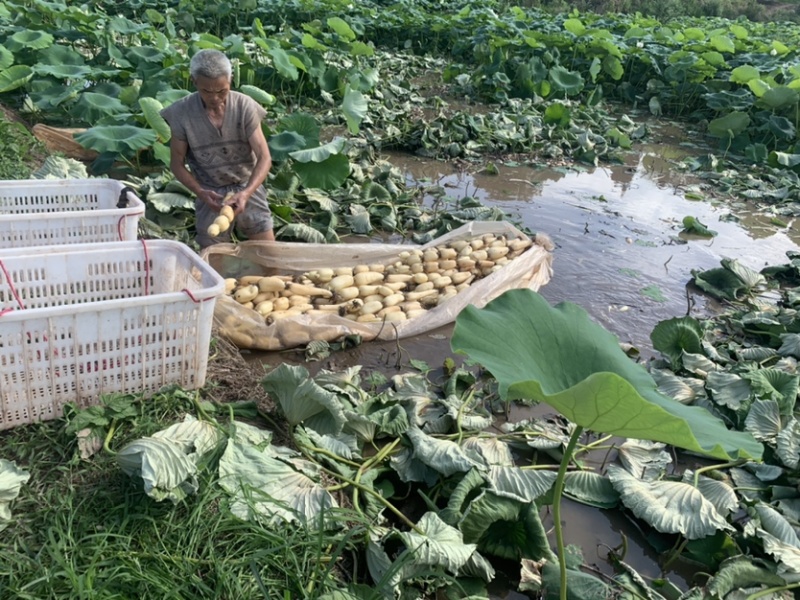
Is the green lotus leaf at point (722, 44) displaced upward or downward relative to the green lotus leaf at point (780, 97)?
upward

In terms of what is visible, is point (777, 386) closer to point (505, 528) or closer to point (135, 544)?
point (505, 528)

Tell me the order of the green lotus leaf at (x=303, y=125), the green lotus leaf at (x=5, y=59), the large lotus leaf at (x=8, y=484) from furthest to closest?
the green lotus leaf at (x=5, y=59), the green lotus leaf at (x=303, y=125), the large lotus leaf at (x=8, y=484)

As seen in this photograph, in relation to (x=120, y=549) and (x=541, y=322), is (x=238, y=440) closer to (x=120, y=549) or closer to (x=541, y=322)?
(x=120, y=549)

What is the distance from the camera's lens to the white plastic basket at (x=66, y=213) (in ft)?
10.2

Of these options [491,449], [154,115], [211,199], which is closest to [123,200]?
[211,199]

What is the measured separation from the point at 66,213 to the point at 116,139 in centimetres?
176

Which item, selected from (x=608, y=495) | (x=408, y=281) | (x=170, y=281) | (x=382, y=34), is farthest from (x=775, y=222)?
(x=382, y=34)

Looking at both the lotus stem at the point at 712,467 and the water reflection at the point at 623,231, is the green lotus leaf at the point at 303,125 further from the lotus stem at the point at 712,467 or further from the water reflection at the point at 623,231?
the lotus stem at the point at 712,467

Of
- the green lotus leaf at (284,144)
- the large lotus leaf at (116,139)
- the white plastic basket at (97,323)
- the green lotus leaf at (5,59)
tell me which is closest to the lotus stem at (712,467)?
the white plastic basket at (97,323)

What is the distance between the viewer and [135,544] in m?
1.97

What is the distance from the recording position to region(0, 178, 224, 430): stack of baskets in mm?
2328

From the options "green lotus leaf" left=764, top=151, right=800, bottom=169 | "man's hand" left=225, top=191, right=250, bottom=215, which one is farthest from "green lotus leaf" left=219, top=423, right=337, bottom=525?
"green lotus leaf" left=764, top=151, right=800, bottom=169

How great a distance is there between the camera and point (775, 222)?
653 centimetres

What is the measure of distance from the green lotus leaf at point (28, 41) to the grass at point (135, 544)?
671 cm
